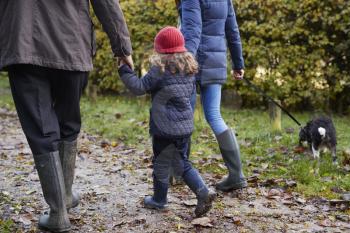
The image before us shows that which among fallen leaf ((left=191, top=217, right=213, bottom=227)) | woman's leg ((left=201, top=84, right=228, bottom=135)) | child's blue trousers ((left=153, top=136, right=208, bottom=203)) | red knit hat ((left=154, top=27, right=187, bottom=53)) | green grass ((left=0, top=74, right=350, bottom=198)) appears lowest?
green grass ((left=0, top=74, right=350, bottom=198))

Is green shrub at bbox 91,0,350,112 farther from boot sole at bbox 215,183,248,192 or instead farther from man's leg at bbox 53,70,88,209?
man's leg at bbox 53,70,88,209

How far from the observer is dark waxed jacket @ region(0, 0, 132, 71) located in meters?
3.29

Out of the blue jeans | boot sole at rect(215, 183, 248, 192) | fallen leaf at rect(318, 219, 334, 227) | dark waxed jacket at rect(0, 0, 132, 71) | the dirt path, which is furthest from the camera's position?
boot sole at rect(215, 183, 248, 192)

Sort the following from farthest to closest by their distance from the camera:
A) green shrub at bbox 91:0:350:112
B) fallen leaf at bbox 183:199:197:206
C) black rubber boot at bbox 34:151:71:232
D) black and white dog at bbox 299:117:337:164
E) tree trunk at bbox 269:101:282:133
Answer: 1. green shrub at bbox 91:0:350:112
2. tree trunk at bbox 269:101:282:133
3. black and white dog at bbox 299:117:337:164
4. fallen leaf at bbox 183:199:197:206
5. black rubber boot at bbox 34:151:71:232

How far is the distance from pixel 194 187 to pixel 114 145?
3.41 m

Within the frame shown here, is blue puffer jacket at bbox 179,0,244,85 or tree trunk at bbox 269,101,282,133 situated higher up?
blue puffer jacket at bbox 179,0,244,85

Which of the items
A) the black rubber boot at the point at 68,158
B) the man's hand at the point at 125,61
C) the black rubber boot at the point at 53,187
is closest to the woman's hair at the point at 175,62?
the man's hand at the point at 125,61

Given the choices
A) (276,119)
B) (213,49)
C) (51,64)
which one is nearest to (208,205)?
(213,49)

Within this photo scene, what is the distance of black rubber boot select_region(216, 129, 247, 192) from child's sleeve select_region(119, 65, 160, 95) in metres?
1.04

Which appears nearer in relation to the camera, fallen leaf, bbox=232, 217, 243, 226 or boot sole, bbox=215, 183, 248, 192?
fallen leaf, bbox=232, 217, 243, 226

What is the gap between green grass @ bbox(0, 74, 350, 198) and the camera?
5.34 meters

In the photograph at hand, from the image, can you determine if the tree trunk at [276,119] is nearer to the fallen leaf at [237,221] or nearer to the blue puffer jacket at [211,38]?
the blue puffer jacket at [211,38]

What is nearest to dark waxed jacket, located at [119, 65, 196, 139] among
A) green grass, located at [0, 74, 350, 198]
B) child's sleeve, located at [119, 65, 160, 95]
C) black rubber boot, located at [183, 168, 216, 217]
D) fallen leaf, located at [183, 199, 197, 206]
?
child's sleeve, located at [119, 65, 160, 95]

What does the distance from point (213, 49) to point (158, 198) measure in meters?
1.29
